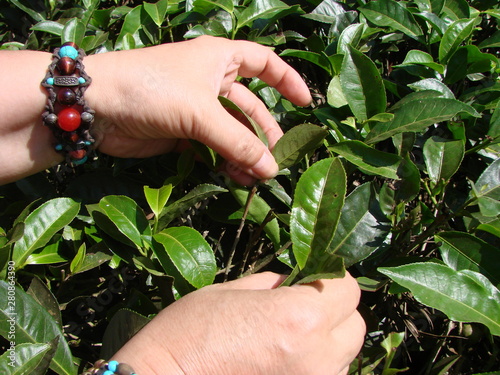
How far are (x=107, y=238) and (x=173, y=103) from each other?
0.40 m

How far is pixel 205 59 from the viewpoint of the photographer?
1368 millimetres

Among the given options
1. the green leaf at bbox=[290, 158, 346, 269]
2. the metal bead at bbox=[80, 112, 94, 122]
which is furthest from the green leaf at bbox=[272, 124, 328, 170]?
the metal bead at bbox=[80, 112, 94, 122]

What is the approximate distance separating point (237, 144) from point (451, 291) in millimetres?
607

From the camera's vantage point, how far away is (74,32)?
1.59 m

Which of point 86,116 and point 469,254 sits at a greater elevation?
point 86,116

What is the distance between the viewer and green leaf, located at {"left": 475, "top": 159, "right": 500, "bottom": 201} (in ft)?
4.11

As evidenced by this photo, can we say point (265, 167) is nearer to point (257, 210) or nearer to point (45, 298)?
point (257, 210)

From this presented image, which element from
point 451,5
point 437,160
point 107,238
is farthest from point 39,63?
point 451,5

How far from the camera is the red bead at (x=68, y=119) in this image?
1.32 m

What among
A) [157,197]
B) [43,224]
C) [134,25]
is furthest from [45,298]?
[134,25]

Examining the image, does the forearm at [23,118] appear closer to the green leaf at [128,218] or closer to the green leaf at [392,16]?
the green leaf at [128,218]

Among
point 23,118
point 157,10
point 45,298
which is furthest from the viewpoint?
point 157,10

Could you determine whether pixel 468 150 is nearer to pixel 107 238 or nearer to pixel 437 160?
pixel 437 160

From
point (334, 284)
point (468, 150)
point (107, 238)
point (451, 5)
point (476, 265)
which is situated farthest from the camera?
point (451, 5)
